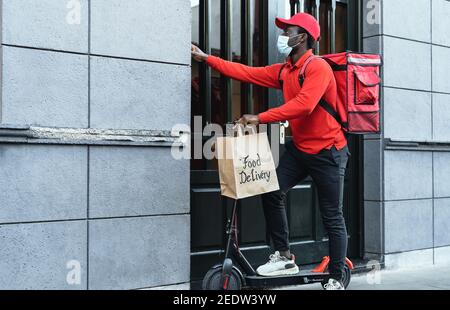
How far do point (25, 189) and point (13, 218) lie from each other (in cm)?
22

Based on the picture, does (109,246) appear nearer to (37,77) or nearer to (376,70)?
(37,77)

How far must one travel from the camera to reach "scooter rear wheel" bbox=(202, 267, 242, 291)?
5145 mm

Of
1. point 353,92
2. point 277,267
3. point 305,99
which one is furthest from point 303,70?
point 277,267

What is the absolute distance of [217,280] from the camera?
5168 mm

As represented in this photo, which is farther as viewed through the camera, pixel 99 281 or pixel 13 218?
pixel 99 281

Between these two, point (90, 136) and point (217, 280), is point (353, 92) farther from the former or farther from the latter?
point (90, 136)

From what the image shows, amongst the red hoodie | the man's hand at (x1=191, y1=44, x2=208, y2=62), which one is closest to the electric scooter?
the red hoodie

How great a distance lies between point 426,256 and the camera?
303 inches

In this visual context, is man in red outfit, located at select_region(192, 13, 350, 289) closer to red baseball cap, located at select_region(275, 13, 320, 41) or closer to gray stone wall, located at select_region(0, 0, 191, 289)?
red baseball cap, located at select_region(275, 13, 320, 41)

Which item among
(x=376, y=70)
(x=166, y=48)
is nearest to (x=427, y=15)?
(x=376, y=70)

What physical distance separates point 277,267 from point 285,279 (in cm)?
12

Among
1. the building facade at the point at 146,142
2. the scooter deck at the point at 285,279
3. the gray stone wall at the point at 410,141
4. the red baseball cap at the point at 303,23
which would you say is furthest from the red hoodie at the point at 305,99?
the gray stone wall at the point at 410,141
